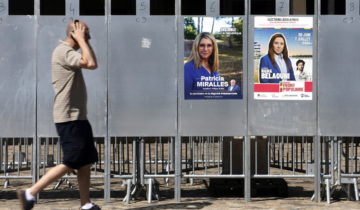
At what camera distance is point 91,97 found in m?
9.83

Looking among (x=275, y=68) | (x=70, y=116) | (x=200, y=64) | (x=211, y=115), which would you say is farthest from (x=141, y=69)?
(x=70, y=116)

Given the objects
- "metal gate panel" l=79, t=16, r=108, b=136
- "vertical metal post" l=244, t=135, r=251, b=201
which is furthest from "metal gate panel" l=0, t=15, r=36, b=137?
"vertical metal post" l=244, t=135, r=251, b=201

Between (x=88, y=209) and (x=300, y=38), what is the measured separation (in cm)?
336

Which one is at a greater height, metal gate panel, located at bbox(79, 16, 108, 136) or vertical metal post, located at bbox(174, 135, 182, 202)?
metal gate panel, located at bbox(79, 16, 108, 136)

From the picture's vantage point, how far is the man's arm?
7.75 metres

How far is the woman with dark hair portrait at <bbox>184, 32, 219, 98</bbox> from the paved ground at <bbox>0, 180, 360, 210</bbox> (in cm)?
129

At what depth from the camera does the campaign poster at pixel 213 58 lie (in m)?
9.79

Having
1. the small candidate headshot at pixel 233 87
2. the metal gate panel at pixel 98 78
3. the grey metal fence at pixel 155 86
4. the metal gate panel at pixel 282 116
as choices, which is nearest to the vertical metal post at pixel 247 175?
the grey metal fence at pixel 155 86

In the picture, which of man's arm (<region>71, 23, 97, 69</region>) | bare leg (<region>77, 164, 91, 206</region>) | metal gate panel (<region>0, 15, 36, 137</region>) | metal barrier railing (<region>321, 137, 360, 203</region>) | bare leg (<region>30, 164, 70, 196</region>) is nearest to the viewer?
man's arm (<region>71, 23, 97, 69</region>)

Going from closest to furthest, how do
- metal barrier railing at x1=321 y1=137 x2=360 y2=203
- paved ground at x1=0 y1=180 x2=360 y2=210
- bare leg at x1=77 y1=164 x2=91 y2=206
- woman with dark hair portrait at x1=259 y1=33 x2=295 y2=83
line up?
1. bare leg at x1=77 y1=164 x2=91 y2=206
2. paved ground at x1=0 y1=180 x2=360 y2=210
3. woman with dark hair portrait at x1=259 y1=33 x2=295 y2=83
4. metal barrier railing at x1=321 y1=137 x2=360 y2=203

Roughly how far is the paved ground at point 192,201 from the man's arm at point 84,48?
2278 mm

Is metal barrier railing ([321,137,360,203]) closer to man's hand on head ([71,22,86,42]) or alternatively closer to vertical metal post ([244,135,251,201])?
vertical metal post ([244,135,251,201])

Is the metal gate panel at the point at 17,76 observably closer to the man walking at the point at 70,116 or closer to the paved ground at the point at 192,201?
the paved ground at the point at 192,201

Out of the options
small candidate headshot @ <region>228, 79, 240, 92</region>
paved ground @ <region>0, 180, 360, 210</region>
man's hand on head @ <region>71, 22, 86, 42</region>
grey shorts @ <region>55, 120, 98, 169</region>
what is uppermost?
man's hand on head @ <region>71, 22, 86, 42</region>
